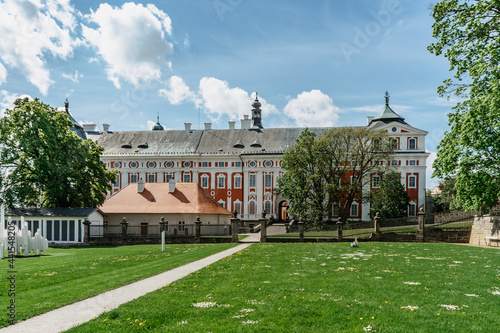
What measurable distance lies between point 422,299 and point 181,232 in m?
30.2

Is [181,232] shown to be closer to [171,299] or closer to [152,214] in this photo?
[152,214]

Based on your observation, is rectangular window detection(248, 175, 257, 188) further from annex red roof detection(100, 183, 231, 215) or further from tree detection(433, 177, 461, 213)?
tree detection(433, 177, 461, 213)

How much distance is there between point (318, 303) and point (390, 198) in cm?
3623

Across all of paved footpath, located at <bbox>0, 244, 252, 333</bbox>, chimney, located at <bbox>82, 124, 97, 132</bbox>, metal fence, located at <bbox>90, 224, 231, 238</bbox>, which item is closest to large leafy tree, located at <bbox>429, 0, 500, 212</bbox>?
paved footpath, located at <bbox>0, 244, 252, 333</bbox>

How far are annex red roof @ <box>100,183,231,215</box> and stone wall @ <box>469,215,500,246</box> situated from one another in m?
22.1

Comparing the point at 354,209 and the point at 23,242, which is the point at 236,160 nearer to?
the point at 354,209

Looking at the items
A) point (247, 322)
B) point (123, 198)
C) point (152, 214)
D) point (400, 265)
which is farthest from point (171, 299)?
point (123, 198)

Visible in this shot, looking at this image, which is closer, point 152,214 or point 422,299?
point 422,299

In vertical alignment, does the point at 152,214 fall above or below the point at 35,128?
below

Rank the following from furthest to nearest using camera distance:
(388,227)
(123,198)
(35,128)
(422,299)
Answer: (123,198), (388,227), (35,128), (422,299)

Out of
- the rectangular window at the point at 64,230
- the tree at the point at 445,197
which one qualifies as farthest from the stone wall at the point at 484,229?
the rectangular window at the point at 64,230

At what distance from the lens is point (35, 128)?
3106 centimetres

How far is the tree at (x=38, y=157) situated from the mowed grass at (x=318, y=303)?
23.3 meters

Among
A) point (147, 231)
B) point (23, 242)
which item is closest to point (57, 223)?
point (147, 231)
